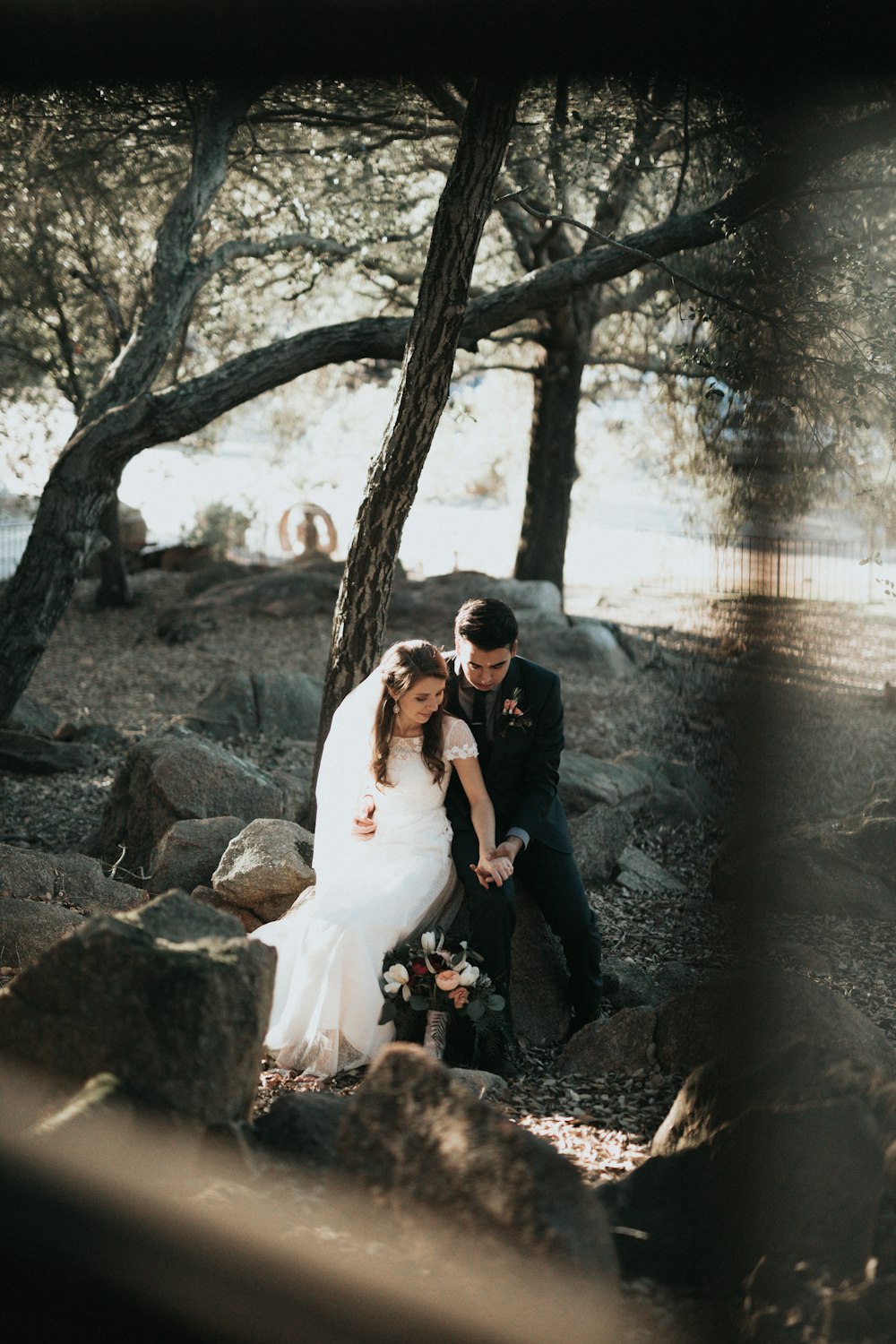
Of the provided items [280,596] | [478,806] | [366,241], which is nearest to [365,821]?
[478,806]

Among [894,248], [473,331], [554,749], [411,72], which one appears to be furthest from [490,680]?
[894,248]

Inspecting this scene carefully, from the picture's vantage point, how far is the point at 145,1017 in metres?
2.42

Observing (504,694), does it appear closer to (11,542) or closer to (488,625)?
(488,625)

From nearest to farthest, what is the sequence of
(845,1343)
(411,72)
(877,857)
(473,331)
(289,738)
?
(845,1343) < (411,72) < (877,857) < (473,331) < (289,738)

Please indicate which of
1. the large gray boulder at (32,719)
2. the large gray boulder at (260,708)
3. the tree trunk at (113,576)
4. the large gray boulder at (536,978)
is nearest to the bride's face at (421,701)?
the large gray boulder at (536,978)

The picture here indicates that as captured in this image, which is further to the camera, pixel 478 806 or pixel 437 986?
pixel 478 806

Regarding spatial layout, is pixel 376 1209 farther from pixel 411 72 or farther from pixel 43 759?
pixel 43 759

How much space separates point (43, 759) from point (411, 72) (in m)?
4.83

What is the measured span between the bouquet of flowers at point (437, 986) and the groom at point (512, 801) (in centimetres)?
20

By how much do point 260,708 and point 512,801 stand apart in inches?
174

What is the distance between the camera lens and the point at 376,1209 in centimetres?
224

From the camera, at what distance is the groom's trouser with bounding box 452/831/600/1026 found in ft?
13.7

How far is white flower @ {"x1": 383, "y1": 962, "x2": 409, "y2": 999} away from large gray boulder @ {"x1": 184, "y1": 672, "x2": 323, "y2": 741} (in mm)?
4579

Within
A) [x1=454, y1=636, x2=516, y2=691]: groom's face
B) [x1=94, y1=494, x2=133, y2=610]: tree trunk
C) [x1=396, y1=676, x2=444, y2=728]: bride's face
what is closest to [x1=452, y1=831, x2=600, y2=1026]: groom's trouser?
[x1=396, y1=676, x2=444, y2=728]: bride's face
